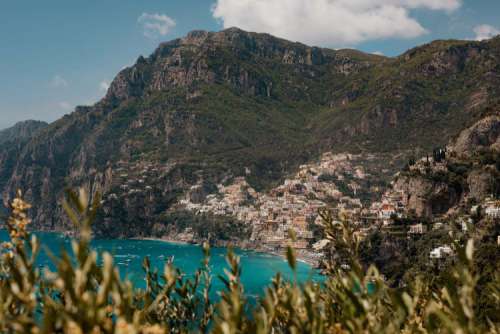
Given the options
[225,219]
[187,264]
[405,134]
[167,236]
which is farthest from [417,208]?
[405,134]

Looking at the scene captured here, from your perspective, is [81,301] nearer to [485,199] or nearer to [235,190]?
[485,199]

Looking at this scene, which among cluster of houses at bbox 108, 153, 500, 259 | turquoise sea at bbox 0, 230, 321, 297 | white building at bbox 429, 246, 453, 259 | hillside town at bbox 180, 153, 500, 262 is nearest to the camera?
white building at bbox 429, 246, 453, 259

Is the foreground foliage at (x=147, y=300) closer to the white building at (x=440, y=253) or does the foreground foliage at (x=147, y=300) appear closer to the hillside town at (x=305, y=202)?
the white building at (x=440, y=253)

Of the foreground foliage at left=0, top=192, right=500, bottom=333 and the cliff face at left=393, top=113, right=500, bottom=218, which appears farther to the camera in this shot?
the cliff face at left=393, top=113, right=500, bottom=218

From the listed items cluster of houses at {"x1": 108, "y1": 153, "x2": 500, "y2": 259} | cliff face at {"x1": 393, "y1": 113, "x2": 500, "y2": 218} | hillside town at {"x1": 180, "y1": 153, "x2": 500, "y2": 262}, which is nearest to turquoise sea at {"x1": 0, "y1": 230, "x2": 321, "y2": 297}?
cluster of houses at {"x1": 108, "y1": 153, "x2": 500, "y2": 259}

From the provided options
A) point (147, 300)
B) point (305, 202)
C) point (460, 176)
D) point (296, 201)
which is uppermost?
point (460, 176)

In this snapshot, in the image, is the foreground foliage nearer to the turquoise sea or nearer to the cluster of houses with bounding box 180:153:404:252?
the turquoise sea

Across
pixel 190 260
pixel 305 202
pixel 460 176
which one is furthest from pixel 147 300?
pixel 305 202

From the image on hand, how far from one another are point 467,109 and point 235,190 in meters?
99.3

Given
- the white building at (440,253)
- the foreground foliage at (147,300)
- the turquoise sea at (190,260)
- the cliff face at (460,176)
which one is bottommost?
the turquoise sea at (190,260)

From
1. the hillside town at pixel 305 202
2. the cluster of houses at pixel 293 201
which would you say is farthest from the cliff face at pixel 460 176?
the cluster of houses at pixel 293 201

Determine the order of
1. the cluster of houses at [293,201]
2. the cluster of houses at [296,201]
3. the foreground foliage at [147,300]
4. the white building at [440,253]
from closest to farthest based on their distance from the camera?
the foreground foliage at [147,300] < the white building at [440,253] < the cluster of houses at [296,201] < the cluster of houses at [293,201]

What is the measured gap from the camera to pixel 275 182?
7377 inches

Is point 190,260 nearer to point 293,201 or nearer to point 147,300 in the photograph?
point 293,201
